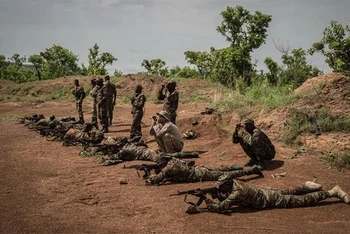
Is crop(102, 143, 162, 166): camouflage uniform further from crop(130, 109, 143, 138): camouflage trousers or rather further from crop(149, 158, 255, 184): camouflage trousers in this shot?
crop(130, 109, 143, 138): camouflage trousers

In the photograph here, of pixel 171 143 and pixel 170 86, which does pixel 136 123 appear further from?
pixel 171 143

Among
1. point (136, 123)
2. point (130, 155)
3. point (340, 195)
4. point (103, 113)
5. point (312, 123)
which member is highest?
point (312, 123)

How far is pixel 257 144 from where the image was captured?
724 cm

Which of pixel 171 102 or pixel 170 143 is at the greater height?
pixel 171 102

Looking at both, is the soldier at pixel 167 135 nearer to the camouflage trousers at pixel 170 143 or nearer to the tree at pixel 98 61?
the camouflage trousers at pixel 170 143

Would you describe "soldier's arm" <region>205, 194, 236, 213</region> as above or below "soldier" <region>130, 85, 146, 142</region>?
below

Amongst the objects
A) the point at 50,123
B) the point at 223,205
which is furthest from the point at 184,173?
the point at 50,123

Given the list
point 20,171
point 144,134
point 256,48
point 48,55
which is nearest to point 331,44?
point 144,134

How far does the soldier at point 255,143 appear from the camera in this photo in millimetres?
7242

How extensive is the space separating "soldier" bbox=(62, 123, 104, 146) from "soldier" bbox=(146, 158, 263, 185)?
4151 mm

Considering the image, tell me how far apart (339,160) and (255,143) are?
1820 mm

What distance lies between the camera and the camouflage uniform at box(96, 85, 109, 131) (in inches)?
524

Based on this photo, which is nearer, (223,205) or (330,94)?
(223,205)

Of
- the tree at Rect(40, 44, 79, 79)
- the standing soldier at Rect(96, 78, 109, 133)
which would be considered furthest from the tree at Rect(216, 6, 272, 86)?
the tree at Rect(40, 44, 79, 79)
